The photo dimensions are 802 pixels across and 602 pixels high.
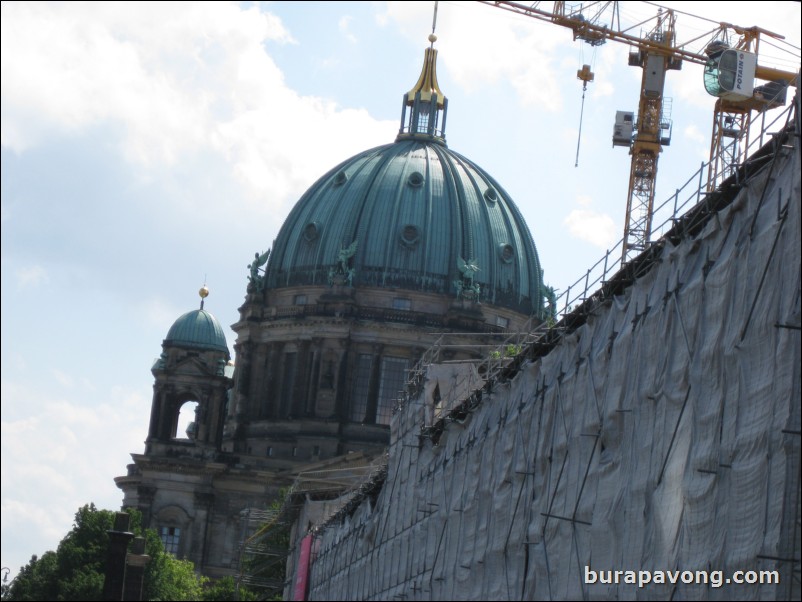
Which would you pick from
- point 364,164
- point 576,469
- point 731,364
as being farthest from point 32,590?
point 731,364

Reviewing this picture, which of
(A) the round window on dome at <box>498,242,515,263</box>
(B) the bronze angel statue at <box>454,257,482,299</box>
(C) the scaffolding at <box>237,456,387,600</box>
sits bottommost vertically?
(C) the scaffolding at <box>237,456,387,600</box>

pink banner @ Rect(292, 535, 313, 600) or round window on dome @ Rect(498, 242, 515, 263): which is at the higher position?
round window on dome @ Rect(498, 242, 515, 263)

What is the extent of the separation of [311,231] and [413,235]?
5717 millimetres

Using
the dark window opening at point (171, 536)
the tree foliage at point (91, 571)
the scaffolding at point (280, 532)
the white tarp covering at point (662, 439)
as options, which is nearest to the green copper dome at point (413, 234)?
the scaffolding at point (280, 532)

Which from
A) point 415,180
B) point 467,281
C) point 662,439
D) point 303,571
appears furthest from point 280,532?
point 662,439

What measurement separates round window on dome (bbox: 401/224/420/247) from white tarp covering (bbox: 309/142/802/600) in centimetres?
6178

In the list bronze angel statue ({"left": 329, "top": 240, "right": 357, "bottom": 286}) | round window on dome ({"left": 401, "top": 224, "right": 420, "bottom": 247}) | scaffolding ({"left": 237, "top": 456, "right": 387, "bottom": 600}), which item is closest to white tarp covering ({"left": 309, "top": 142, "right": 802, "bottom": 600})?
scaffolding ({"left": 237, "top": 456, "right": 387, "bottom": 600})

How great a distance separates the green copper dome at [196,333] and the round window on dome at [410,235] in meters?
10.9

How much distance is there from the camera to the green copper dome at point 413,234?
109750 mm

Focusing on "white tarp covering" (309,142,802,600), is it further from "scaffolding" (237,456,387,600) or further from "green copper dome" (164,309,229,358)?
"green copper dome" (164,309,229,358)

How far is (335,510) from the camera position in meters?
82.7

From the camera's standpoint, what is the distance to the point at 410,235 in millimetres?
110000

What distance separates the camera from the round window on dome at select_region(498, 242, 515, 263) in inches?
4360

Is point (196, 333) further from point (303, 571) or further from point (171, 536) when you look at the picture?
point (303, 571)
